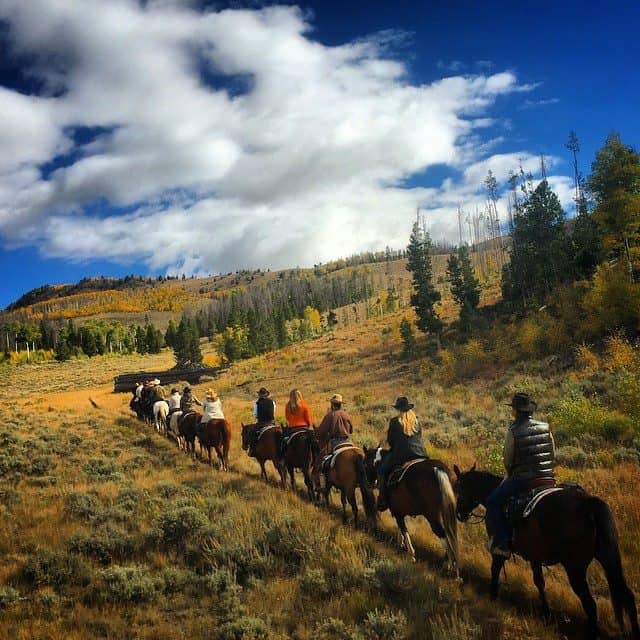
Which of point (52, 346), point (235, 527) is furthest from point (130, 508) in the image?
point (52, 346)

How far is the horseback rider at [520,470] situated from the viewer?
6.02 meters

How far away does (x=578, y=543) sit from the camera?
5023mm

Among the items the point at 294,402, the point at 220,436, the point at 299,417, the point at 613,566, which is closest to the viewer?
the point at 613,566

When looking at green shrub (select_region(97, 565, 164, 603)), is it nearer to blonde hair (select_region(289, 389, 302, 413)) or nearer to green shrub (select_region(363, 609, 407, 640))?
green shrub (select_region(363, 609, 407, 640))

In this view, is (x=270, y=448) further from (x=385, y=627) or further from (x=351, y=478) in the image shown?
(x=385, y=627)

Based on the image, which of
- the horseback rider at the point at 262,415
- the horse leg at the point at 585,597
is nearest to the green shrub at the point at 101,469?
the horseback rider at the point at 262,415

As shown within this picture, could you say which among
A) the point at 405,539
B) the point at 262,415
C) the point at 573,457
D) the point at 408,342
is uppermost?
the point at 262,415

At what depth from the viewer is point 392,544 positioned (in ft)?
26.6

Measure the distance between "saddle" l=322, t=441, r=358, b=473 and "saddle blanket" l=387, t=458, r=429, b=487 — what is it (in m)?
1.90

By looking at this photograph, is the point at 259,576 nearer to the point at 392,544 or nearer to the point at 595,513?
the point at 392,544

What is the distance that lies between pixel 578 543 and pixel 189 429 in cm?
1499

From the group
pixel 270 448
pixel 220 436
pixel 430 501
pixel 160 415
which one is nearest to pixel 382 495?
pixel 430 501

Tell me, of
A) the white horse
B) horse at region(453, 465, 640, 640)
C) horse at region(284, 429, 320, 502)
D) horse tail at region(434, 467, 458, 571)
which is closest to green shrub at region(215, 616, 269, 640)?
horse tail at region(434, 467, 458, 571)

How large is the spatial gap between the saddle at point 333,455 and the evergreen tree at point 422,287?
38.1 metres
